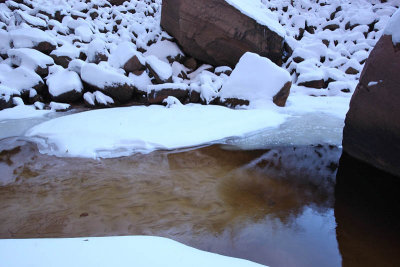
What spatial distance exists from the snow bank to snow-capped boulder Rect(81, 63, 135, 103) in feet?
3.19

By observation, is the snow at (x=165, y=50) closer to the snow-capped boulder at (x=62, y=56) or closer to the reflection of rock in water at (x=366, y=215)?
the snow-capped boulder at (x=62, y=56)

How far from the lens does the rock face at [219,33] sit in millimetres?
7250

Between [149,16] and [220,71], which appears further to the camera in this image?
[149,16]

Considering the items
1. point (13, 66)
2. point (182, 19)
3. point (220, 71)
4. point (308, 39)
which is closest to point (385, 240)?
point (220, 71)

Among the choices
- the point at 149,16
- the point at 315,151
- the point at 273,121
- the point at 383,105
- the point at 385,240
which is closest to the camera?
the point at 385,240

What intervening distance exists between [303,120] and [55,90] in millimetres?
4922

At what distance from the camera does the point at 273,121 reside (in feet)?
16.5

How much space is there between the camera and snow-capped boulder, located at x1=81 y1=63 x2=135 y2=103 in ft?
20.2

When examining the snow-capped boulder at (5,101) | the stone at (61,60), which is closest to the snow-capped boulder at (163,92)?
the snow-capped boulder at (5,101)

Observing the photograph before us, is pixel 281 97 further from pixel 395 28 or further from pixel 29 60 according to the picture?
pixel 29 60

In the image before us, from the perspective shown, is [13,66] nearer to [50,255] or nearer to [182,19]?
[182,19]

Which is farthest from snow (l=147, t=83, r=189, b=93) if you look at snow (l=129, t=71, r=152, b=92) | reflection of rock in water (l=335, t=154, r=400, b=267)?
reflection of rock in water (l=335, t=154, r=400, b=267)

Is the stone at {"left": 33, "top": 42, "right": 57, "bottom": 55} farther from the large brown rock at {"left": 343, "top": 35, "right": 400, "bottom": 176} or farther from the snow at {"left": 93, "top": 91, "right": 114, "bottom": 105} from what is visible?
the large brown rock at {"left": 343, "top": 35, "right": 400, "bottom": 176}

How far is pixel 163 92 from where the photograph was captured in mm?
6129
